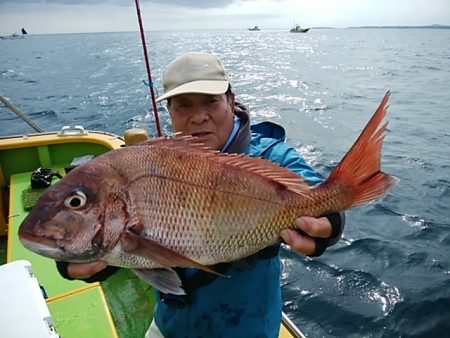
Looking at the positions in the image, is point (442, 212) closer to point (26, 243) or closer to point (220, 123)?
point (220, 123)

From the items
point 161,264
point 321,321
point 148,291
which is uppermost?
point 161,264

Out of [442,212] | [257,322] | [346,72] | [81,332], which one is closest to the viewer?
[257,322]

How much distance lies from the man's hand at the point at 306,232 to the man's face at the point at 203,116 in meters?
0.79

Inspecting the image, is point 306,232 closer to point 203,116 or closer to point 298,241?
point 298,241

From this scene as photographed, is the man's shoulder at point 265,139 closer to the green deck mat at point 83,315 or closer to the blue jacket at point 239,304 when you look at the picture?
the blue jacket at point 239,304

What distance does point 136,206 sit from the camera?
159 cm

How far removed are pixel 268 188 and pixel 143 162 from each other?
2.03 ft

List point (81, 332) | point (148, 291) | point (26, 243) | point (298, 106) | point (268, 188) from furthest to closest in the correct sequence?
point (298, 106)
point (148, 291)
point (81, 332)
point (268, 188)
point (26, 243)

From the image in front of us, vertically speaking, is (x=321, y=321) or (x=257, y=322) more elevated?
(x=257, y=322)

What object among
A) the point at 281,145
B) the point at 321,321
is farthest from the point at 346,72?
the point at 281,145

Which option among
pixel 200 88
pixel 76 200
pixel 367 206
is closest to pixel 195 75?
pixel 200 88

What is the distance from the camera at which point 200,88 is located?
203 cm

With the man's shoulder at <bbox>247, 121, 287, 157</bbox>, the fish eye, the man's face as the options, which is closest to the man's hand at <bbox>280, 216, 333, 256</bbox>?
the man's shoulder at <bbox>247, 121, 287, 157</bbox>

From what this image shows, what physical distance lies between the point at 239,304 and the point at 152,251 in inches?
34.6
